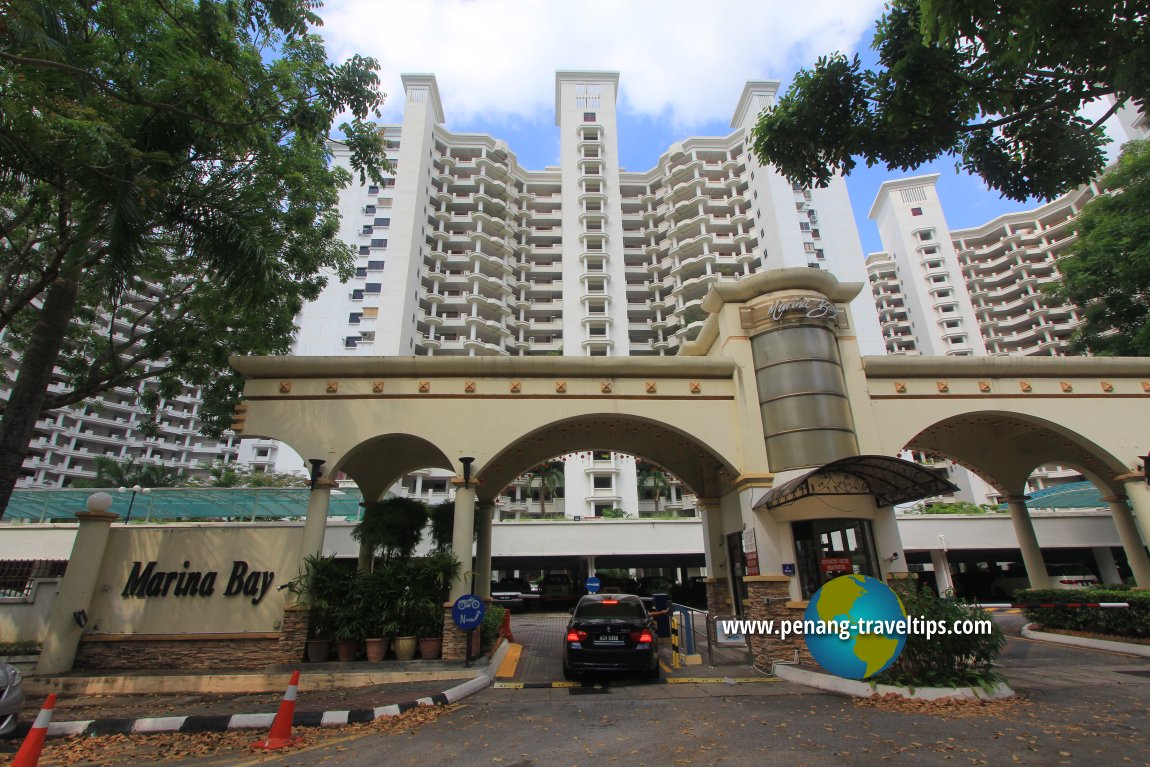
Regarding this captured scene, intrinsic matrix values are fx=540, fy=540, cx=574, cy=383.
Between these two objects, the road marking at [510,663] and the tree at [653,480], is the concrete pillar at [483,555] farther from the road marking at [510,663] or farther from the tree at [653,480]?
the tree at [653,480]

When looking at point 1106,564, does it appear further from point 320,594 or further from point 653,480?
point 320,594

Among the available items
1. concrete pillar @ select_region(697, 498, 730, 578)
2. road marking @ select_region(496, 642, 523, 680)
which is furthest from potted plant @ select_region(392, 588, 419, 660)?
concrete pillar @ select_region(697, 498, 730, 578)

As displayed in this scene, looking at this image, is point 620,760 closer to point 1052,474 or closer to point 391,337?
point 391,337

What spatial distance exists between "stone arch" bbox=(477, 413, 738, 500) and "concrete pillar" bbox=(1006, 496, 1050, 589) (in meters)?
9.31

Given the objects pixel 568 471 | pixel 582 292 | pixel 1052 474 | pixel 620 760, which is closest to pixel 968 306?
pixel 1052 474

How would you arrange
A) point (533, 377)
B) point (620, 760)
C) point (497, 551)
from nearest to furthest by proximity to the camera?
point (620, 760), point (533, 377), point (497, 551)

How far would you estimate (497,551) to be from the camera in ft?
92.0

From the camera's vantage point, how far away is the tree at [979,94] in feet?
18.7

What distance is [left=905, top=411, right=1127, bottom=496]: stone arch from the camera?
1498 cm

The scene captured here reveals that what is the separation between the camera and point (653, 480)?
5369 cm

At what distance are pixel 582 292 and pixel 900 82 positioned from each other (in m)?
49.3

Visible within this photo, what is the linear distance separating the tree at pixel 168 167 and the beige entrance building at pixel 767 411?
2.69 metres

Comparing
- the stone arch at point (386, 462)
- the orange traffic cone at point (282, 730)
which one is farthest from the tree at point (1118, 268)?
the orange traffic cone at point (282, 730)

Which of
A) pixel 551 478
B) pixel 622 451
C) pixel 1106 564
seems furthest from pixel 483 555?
pixel 551 478
